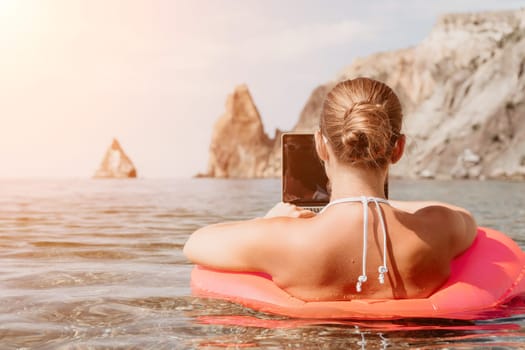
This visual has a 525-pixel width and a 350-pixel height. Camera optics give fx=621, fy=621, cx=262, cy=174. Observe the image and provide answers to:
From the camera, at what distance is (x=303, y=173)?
5.52 metres

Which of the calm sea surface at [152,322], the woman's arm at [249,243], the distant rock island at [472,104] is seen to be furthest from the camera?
the distant rock island at [472,104]

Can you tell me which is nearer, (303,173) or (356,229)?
(356,229)

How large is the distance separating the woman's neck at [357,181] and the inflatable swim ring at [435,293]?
26.5 inches

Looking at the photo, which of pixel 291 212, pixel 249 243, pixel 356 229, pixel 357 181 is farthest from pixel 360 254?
pixel 249 243

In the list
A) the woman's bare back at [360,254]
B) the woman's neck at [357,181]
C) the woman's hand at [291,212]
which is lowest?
the woman's bare back at [360,254]

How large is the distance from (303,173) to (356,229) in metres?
2.06

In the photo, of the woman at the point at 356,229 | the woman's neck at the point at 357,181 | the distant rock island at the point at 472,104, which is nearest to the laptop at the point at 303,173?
the woman at the point at 356,229

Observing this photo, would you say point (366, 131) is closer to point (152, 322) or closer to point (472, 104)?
point (152, 322)

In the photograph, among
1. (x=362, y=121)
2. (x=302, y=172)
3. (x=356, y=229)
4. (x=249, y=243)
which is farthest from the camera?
(x=302, y=172)

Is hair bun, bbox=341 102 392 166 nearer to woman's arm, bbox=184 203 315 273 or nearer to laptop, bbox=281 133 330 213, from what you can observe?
woman's arm, bbox=184 203 315 273

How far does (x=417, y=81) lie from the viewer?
139125mm

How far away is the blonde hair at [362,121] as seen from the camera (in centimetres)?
331

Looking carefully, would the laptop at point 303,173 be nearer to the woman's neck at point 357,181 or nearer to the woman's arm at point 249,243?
the woman's arm at point 249,243

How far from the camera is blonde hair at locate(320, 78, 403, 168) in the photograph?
10.9ft
